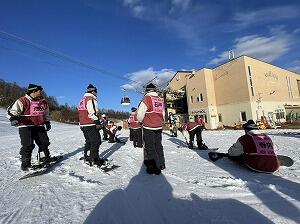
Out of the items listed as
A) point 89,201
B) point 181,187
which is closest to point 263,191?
point 181,187

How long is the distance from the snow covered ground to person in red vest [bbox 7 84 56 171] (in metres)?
0.58

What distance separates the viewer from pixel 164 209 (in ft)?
11.4

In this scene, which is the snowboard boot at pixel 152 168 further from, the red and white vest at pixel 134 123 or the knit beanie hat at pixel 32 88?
the red and white vest at pixel 134 123

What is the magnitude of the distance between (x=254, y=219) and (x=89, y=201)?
209 centimetres

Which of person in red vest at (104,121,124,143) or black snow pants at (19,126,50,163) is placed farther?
person in red vest at (104,121,124,143)

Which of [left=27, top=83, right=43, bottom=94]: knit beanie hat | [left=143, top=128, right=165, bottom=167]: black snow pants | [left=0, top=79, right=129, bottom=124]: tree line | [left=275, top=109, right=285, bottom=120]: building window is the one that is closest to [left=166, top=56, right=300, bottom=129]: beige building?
[left=275, top=109, right=285, bottom=120]: building window

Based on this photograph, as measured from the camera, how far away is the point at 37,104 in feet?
22.2

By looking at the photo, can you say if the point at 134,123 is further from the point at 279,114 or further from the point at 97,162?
the point at 279,114

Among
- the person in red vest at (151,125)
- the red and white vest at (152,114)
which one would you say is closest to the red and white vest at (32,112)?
the person in red vest at (151,125)

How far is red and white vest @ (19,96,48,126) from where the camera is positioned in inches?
253

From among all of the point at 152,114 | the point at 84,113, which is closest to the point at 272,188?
the point at 152,114

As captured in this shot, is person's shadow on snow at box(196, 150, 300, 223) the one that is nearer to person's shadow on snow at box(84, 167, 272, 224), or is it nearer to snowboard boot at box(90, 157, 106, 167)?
person's shadow on snow at box(84, 167, 272, 224)

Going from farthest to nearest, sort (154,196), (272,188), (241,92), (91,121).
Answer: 1. (241,92)
2. (91,121)
3. (272,188)
4. (154,196)

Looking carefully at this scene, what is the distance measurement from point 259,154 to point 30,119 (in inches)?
194
